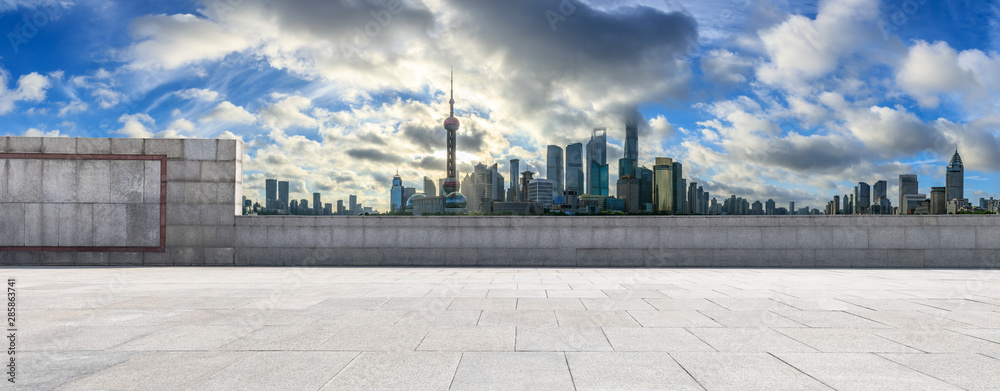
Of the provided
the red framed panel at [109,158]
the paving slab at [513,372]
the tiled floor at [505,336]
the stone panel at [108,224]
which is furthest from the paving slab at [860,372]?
the stone panel at [108,224]

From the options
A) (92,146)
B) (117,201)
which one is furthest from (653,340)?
(92,146)

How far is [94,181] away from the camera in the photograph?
1623cm

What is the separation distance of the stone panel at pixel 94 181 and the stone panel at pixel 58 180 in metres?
0.21

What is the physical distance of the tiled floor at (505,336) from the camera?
4758 mm

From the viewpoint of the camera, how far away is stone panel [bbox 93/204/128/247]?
1623 cm

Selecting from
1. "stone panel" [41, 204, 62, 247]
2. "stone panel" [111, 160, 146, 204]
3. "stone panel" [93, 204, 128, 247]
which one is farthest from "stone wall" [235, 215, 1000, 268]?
"stone panel" [41, 204, 62, 247]

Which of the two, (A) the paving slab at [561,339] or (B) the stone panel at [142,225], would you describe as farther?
(B) the stone panel at [142,225]

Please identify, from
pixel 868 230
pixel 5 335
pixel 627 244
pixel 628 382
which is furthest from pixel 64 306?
pixel 868 230

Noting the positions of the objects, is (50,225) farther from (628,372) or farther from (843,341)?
(843,341)

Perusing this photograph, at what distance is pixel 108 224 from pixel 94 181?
1467 millimetres

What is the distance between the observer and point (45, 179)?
1611 centimetres

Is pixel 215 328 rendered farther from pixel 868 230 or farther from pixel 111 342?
pixel 868 230

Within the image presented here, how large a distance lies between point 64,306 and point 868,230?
2091cm

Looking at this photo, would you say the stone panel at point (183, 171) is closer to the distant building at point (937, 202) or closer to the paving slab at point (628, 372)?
the paving slab at point (628, 372)
